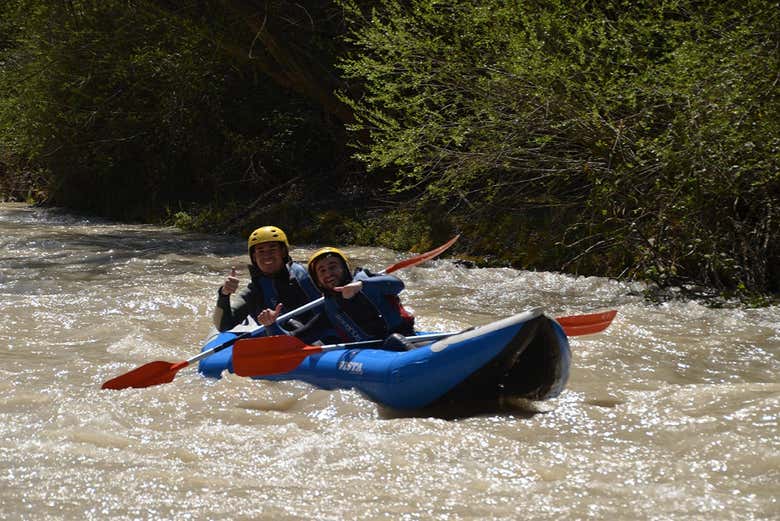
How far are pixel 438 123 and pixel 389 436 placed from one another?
5083 millimetres

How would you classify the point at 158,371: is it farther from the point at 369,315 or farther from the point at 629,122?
the point at 629,122

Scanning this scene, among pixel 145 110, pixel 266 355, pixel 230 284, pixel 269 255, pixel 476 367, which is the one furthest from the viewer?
pixel 145 110

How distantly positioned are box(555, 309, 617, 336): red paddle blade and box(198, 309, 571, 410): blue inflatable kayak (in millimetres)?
559

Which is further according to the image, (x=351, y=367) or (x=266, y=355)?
(x=266, y=355)

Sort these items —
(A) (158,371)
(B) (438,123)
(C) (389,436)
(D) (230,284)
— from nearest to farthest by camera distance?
1. (C) (389,436)
2. (A) (158,371)
3. (D) (230,284)
4. (B) (438,123)

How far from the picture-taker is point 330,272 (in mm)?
5273

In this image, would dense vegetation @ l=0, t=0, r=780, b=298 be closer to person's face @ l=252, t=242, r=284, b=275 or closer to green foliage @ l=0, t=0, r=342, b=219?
green foliage @ l=0, t=0, r=342, b=219

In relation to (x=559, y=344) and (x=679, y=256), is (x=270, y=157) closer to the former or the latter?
(x=679, y=256)

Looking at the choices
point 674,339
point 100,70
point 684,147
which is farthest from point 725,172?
point 100,70

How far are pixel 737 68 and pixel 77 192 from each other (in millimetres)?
11870

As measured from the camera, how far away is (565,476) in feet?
11.7

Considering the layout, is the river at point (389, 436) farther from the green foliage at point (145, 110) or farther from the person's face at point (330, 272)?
the green foliage at point (145, 110)

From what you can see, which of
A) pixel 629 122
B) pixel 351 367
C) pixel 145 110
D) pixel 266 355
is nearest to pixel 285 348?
pixel 266 355

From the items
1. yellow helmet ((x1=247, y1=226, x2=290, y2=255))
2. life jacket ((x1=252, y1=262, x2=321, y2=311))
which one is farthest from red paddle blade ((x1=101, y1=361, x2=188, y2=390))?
yellow helmet ((x1=247, y1=226, x2=290, y2=255))
